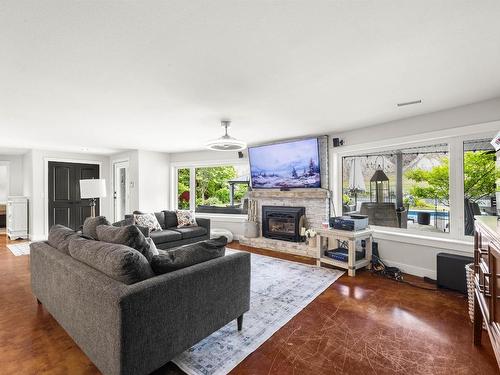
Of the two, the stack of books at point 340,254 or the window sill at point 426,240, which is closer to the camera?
the window sill at point 426,240

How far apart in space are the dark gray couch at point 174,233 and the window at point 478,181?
4014 millimetres

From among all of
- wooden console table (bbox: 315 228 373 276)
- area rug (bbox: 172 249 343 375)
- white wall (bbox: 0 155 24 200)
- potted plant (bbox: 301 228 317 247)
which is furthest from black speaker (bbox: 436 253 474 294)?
white wall (bbox: 0 155 24 200)

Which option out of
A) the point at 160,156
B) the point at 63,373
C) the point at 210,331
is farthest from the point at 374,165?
the point at 160,156

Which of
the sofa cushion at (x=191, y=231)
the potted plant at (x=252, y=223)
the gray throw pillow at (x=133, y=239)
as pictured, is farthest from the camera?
the potted plant at (x=252, y=223)

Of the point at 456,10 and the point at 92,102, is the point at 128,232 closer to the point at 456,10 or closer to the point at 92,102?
the point at 92,102

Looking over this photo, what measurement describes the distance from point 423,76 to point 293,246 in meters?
3.24

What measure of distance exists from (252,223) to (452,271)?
130 inches

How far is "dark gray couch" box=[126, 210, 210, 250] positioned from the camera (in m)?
4.33

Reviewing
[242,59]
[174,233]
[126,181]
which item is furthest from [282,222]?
[126,181]

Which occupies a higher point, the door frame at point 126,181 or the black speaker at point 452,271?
the door frame at point 126,181

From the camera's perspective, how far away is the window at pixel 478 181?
9.98ft

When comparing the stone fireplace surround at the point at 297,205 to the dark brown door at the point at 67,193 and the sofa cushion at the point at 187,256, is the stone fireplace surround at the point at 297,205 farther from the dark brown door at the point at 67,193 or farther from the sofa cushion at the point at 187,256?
the dark brown door at the point at 67,193

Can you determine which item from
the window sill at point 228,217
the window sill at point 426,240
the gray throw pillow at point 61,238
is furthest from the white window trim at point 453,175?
the gray throw pillow at point 61,238

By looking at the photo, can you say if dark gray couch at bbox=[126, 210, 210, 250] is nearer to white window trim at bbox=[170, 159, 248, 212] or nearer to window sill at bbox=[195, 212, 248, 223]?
window sill at bbox=[195, 212, 248, 223]
